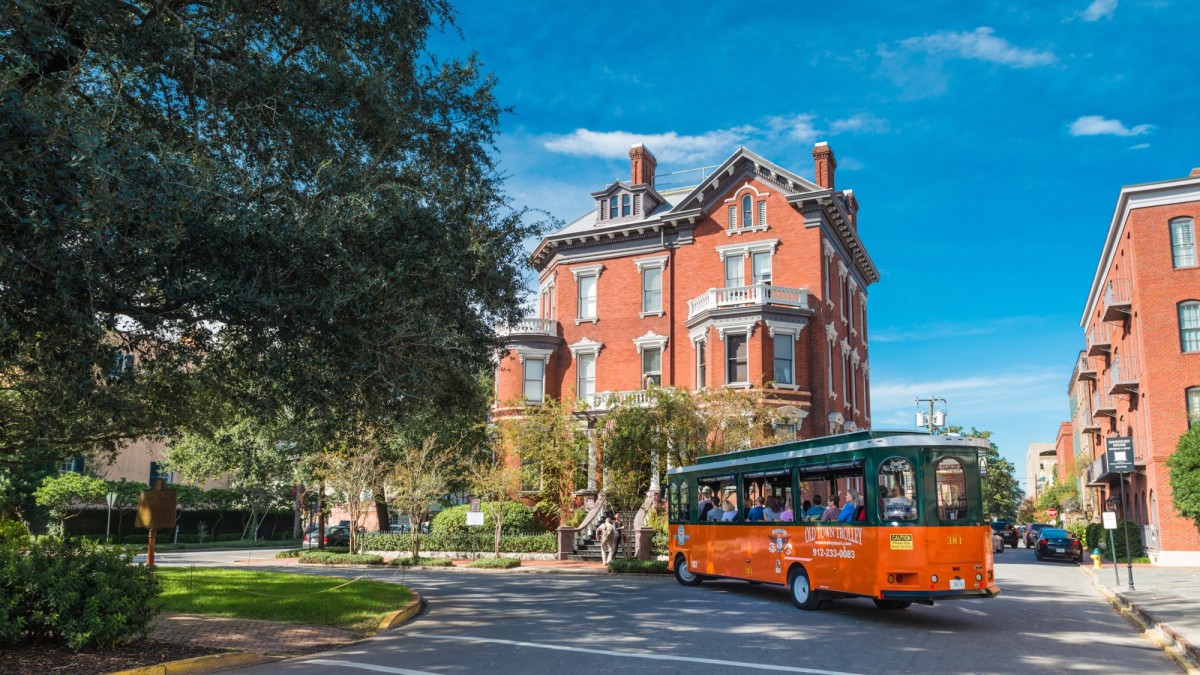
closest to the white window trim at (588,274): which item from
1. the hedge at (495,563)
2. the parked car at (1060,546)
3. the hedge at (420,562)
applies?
the hedge at (420,562)

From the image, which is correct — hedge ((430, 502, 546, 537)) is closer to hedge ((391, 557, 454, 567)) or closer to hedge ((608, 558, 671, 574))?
hedge ((391, 557, 454, 567))

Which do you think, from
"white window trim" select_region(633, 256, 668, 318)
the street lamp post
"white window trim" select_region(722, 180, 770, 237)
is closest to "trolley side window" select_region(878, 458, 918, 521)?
"white window trim" select_region(722, 180, 770, 237)

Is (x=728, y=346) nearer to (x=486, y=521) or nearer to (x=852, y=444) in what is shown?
(x=486, y=521)

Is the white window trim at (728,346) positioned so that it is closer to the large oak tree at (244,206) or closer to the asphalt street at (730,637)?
the asphalt street at (730,637)

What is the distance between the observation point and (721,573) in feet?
66.9

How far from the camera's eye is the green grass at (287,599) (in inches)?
567

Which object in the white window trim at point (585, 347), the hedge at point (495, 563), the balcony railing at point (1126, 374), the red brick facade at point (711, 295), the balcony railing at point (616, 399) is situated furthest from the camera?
the white window trim at point (585, 347)

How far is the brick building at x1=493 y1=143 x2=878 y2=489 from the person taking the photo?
37406 millimetres

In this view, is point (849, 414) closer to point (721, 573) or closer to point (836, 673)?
point (721, 573)

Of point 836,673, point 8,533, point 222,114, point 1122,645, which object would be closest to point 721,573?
point 1122,645

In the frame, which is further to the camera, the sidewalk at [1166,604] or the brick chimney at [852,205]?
the brick chimney at [852,205]

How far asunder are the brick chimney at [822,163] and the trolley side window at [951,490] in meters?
28.8

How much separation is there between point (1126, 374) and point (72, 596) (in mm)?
43933

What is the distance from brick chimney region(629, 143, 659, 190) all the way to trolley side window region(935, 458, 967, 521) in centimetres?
3055
